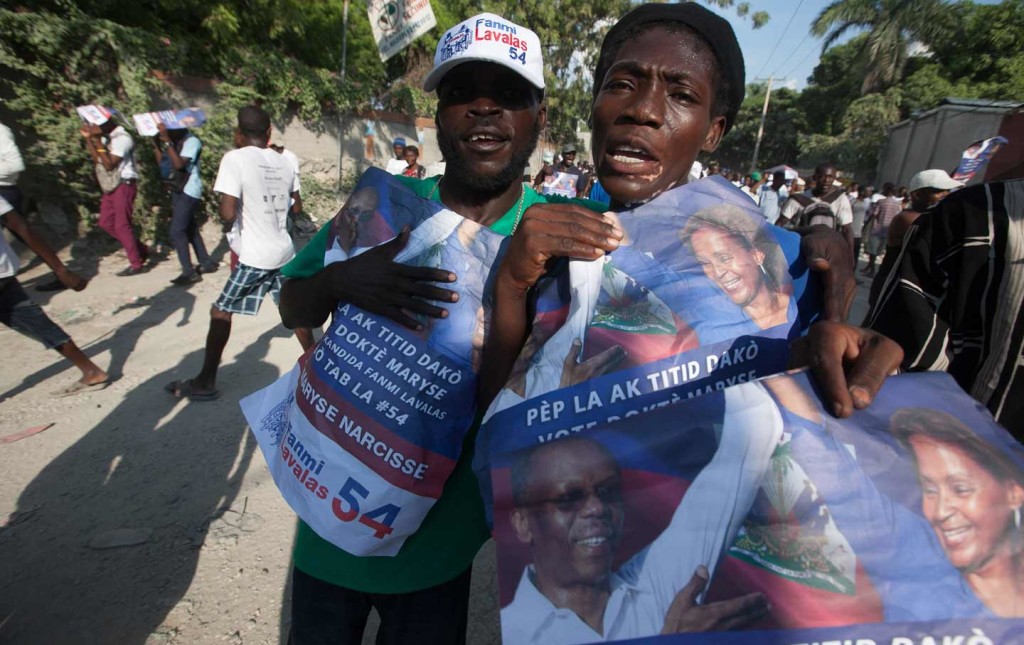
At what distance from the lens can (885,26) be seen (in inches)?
918

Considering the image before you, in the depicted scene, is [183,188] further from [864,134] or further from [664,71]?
[864,134]

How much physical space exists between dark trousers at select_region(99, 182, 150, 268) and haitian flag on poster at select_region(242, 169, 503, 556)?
649 centimetres

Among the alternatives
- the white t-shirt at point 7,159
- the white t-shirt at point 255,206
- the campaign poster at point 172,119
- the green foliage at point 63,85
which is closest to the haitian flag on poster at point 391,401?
the white t-shirt at point 255,206

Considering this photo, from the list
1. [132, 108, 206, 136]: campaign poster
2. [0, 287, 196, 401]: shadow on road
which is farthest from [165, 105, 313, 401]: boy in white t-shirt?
[132, 108, 206, 136]: campaign poster

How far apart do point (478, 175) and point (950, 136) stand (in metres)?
21.1

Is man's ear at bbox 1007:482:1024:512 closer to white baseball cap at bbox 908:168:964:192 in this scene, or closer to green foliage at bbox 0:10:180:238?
white baseball cap at bbox 908:168:964:192

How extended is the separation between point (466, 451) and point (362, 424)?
10.4 inches

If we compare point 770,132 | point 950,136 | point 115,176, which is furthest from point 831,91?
point 115,176

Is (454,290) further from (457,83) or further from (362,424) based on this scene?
(457,83)

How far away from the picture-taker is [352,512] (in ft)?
3.42

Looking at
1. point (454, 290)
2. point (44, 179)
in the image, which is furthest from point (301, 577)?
point (44, 179)

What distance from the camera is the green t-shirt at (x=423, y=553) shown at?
1.17 m

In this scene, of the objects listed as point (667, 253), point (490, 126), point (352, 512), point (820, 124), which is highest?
point (820, 124)

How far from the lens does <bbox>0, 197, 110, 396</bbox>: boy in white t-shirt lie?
3135 mm
